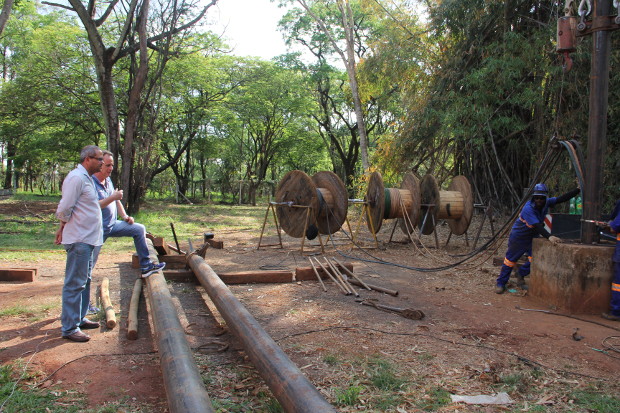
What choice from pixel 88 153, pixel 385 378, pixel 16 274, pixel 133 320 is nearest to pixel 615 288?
pixel 385 378

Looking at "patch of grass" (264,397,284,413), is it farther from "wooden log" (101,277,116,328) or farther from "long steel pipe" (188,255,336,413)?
"wooden log" (101,277,116,328)

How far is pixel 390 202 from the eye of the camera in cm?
1074

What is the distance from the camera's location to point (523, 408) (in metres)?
3.13

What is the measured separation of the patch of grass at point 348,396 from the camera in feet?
10.2

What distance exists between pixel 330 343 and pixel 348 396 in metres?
1.07

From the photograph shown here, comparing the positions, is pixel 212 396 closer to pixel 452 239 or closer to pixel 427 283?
pixel 427 283

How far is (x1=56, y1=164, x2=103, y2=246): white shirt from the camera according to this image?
13.3 feet

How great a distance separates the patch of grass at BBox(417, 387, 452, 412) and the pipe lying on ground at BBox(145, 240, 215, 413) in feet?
4.95

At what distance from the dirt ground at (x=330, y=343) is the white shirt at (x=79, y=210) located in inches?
38.5

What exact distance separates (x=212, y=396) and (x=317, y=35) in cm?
2584

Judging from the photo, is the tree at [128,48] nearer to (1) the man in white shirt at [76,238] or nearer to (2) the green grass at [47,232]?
(2) the green grass at [47,232]

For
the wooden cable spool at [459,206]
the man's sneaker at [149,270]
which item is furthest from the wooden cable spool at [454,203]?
the man's sneaker at [149,270]

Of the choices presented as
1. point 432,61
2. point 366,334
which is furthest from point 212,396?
point 432,61

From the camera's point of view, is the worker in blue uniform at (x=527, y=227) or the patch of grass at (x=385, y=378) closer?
the patch of grass at (x=385, y=378)
